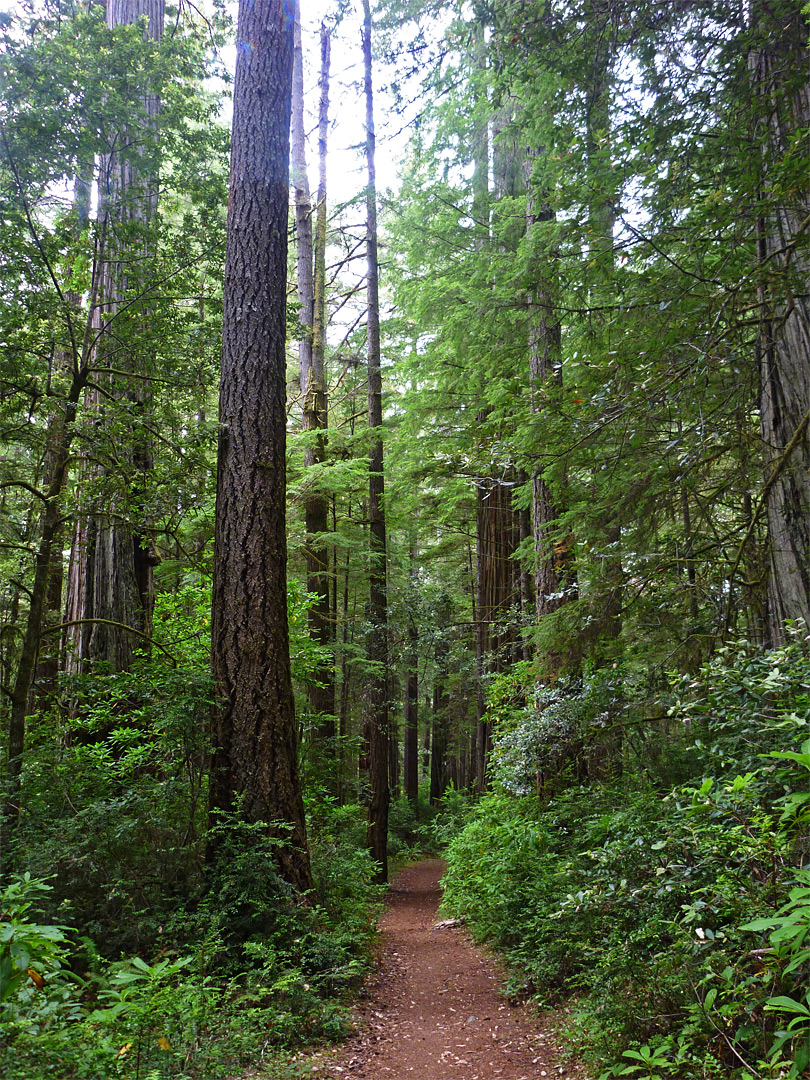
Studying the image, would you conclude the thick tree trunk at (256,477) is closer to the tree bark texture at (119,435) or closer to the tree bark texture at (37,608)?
the tree bark texture at (119,435)

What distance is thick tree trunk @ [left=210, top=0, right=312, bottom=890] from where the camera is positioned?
5469mm

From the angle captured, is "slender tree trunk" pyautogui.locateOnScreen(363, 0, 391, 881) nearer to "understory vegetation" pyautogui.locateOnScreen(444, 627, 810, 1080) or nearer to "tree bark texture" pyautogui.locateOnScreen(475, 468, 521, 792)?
"tree bark texture" pyautogui.locateOnScreen(475, 468, 521, 792)

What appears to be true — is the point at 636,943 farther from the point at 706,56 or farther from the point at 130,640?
the point at 706,56

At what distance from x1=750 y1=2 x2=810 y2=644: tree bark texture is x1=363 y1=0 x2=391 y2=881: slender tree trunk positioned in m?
8.10

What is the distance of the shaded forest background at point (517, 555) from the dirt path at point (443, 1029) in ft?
0.94

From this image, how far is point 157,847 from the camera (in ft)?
17.2

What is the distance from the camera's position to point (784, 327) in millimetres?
4988

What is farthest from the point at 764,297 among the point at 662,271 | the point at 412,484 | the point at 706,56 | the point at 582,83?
the point at 412,484

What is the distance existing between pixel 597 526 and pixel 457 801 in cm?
1518

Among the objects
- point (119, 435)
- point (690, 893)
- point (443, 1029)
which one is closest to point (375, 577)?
point (119, 435)

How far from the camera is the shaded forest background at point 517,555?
3592mm

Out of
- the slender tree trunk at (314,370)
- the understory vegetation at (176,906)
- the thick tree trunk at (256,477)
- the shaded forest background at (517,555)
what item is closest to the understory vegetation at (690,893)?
the shaded forest background at (517,555)

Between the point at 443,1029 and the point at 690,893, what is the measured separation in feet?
9.06

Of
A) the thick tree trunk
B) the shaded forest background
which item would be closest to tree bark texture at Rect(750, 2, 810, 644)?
the shaded forest background
